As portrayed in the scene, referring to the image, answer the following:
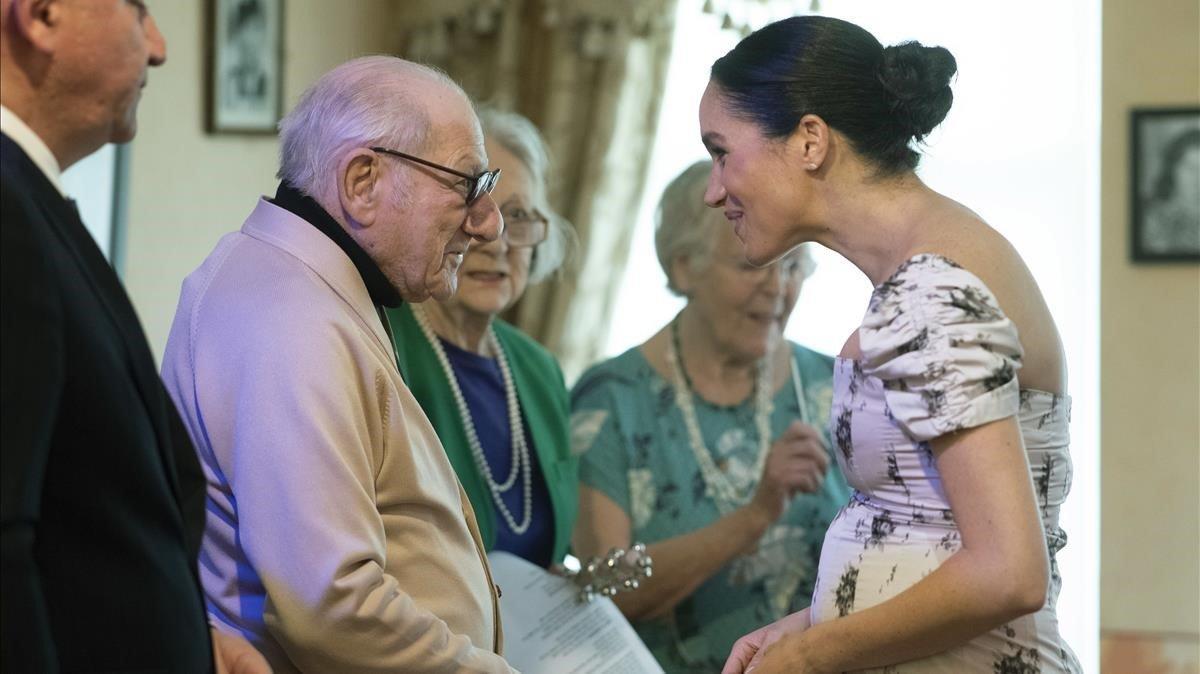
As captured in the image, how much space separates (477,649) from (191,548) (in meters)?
0.42

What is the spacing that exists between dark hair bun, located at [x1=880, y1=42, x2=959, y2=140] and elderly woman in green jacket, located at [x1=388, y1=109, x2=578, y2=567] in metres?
0.90

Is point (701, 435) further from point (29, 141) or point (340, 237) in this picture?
point (29, 141)

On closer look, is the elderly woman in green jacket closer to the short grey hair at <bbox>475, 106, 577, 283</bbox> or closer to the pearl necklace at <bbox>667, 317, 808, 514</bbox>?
the short grey hair at <bbox>475, 106, 577, 283</bbox>

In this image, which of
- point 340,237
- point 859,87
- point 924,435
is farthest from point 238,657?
point 859,87

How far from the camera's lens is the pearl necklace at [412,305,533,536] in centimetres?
233

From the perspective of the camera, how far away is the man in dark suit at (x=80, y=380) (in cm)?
112

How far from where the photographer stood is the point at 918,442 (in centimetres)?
148

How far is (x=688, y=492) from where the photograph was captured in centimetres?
274

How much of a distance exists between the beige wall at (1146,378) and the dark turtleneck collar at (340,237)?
2903 mm

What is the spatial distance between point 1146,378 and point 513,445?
2378mm

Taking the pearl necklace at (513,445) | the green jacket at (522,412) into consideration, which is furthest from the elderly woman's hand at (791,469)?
the pearl necklace at (513,445)

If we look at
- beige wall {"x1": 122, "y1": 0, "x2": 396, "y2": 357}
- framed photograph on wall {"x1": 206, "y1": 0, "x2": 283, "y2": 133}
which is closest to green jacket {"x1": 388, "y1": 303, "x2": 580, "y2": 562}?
beige wall {"x1": 122, "y1": 0, "x2": 396, "y2": 357}

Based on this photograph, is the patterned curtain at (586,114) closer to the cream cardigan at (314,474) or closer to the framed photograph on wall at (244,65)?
the framed photograph on wall at (244,65)

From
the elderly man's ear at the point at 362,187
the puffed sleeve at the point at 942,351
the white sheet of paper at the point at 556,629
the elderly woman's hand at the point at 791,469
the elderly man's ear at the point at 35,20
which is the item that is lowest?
the white sheet of paper at the point at 556,629
